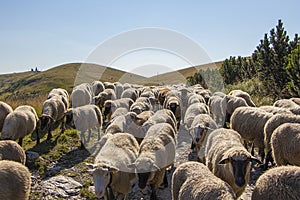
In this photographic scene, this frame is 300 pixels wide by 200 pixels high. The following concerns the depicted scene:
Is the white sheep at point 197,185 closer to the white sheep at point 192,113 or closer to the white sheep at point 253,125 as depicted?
the white sheep at point 253,125

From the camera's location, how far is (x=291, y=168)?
4945 millimetres

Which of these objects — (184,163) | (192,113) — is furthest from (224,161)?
(192,113)

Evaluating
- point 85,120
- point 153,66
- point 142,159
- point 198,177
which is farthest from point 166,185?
point 153,66

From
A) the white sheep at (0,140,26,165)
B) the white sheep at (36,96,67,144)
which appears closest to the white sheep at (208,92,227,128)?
the white sheep at (36,96,67,144)

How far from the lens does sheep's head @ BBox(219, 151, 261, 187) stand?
544 centimetres

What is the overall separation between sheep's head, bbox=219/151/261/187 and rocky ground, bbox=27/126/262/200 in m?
1.71

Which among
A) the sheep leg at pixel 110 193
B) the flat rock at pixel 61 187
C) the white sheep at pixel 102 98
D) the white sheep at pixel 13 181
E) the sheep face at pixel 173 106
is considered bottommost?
the flat rock at pixel 61 187

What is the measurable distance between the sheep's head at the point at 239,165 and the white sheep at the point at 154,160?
1695 millimetres

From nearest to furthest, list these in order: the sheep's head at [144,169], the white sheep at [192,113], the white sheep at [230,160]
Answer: the white sheep at [230,160]
the sheep's head at [144,169]
the white sheep at [192,113]

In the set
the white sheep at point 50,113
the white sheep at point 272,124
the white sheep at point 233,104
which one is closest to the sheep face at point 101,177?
the white sheep at point 272,124

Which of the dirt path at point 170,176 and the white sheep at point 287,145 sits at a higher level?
the white sheep at point 287,145

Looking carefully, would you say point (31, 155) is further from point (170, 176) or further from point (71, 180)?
point (170, 176)

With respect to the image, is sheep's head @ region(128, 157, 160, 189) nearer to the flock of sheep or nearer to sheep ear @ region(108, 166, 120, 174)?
the flock of sheep

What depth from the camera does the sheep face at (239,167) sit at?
543 cm
